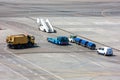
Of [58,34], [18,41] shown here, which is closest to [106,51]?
[18,41]

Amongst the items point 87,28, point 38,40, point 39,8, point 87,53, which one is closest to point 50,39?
point 38,40

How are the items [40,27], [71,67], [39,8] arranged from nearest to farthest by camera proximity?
[71,67]
[40,27]
[39,8]

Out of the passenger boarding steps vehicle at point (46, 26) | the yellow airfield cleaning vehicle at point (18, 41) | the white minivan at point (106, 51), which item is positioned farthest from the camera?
the passenger boarding steps vehicle at point (46, 26)

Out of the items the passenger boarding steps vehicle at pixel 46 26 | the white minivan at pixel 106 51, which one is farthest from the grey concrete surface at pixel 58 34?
the passenger boarding steps vehicle at pixel 46 26

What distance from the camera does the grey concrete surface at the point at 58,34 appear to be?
261 feet

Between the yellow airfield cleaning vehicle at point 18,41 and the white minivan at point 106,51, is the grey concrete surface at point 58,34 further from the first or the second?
the yellow airfield cleaning vehicle at point 18,41

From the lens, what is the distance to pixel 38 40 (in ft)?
347

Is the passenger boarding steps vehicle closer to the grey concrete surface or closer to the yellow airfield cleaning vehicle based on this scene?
the grey concrete surface

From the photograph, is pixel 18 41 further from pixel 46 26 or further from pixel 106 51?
pixel 46 26

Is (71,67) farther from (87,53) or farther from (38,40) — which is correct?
(38,40)

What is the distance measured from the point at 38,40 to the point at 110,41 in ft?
52.1

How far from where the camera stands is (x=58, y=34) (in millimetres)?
113938

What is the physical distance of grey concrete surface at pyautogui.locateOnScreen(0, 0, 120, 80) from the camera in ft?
261

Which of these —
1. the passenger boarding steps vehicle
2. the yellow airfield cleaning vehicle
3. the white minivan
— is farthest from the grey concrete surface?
the yellow airfield cleaning vehicle
